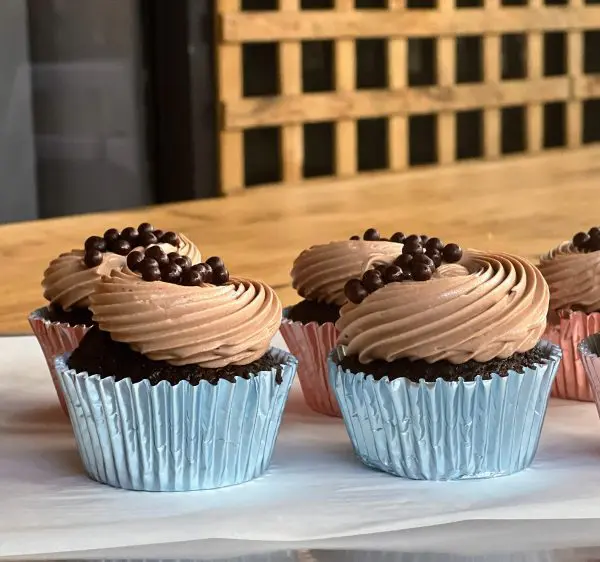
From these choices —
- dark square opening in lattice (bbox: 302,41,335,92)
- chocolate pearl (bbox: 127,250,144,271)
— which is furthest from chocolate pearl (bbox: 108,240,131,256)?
dark square opening in lattice (bbox: 302,41,335,92)

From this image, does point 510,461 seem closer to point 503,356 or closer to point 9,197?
point 503,356

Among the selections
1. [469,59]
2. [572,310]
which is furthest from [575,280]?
[469,59]

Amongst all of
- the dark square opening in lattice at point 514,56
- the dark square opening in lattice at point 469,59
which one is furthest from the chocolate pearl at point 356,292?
the dark square opening in lattice at point 514,56

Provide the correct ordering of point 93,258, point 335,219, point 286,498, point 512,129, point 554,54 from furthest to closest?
point 554,54, point 512,129, point 335,219, point 93,258, point 286,498

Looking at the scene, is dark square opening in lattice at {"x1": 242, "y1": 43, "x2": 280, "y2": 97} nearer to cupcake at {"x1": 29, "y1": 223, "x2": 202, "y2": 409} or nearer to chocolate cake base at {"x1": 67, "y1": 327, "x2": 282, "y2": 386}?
cupcake at {"x1": 29, "y1": 223, "x2": 202, "y2": 409}

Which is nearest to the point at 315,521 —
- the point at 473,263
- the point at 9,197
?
the point at 473,263

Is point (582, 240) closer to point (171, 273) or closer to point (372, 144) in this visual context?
point (171, 273)
